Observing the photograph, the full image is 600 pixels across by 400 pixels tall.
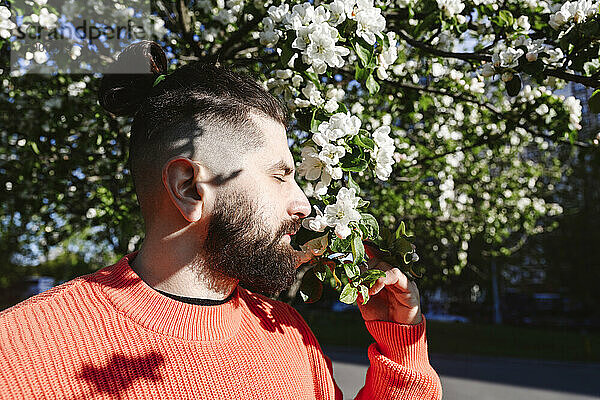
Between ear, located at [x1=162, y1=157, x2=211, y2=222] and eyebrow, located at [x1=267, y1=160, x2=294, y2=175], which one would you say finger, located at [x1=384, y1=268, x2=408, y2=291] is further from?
ear, located at [x1=162, y1=157, x2=211, y2=222]

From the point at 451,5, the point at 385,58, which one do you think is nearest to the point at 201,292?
the point at 385,58

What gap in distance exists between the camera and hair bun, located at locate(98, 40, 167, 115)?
1790mm

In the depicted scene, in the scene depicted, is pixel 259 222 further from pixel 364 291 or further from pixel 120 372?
pixel 120 372

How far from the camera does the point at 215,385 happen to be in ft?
4.58

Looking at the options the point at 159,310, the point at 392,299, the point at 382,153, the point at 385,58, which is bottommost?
the point at 159,310

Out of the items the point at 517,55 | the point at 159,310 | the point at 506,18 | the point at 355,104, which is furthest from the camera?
the point at 355,104

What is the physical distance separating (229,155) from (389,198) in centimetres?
393

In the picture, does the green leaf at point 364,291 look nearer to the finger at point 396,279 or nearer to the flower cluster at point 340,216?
the finger at point 396,279

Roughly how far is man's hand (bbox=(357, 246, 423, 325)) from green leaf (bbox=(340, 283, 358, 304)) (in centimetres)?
7

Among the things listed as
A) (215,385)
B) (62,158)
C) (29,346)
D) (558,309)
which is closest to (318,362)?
(215,385)

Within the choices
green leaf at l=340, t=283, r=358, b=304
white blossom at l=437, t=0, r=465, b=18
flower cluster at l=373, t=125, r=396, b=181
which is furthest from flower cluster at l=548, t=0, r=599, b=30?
green leaf at l=340, t=283, r=358, b=304

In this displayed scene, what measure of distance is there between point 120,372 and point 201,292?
1.08ft

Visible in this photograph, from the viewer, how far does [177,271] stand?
1527 millimetres

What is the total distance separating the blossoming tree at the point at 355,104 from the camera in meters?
1.66
